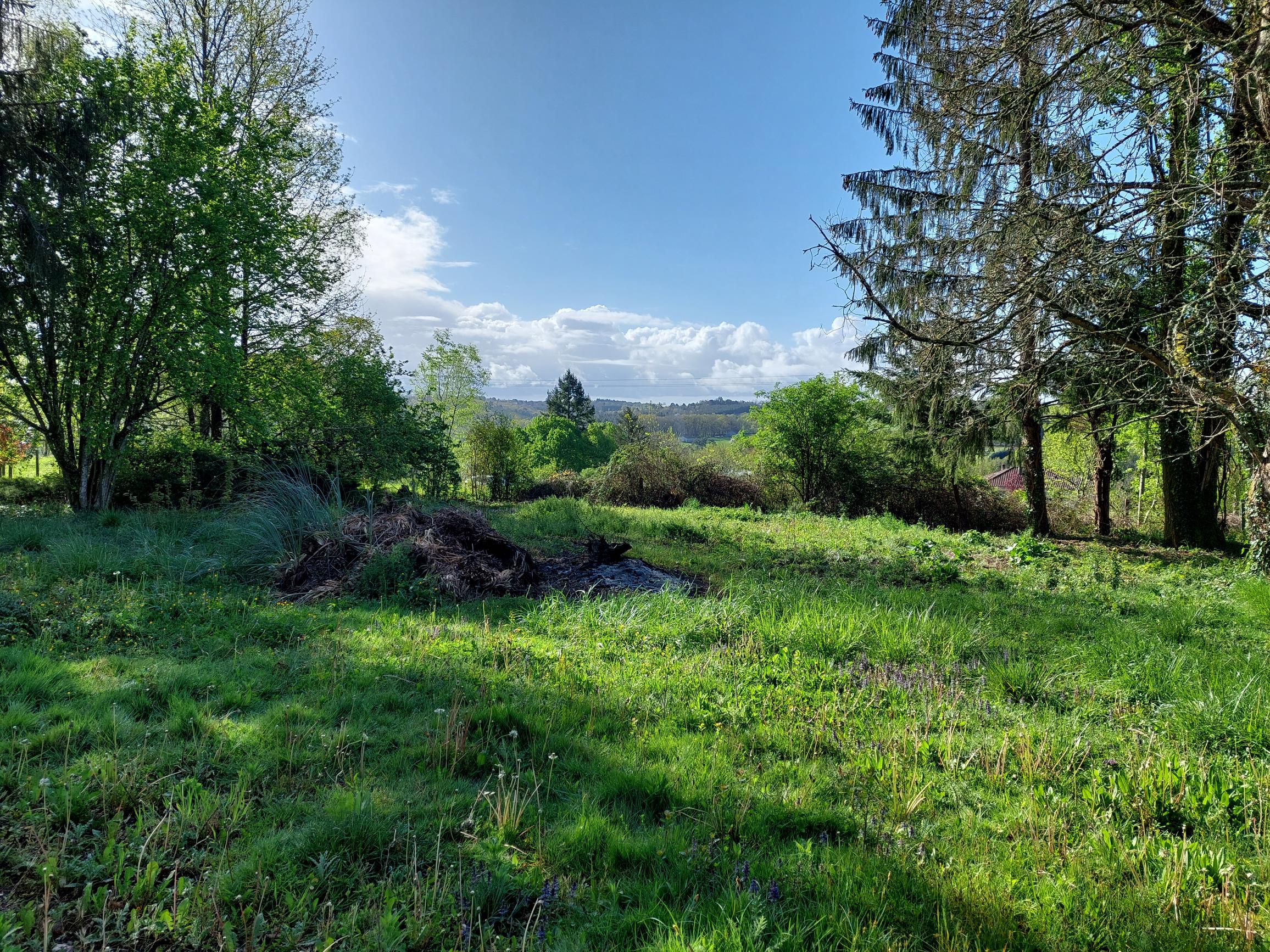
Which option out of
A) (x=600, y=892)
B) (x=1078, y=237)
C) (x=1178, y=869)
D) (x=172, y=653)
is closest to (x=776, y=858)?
(x=600, y=892)

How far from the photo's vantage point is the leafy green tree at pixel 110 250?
9.27m

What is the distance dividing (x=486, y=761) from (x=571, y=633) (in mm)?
2085

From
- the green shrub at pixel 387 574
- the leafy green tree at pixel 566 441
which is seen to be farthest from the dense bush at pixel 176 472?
the leafy green tree at pixel 566 441

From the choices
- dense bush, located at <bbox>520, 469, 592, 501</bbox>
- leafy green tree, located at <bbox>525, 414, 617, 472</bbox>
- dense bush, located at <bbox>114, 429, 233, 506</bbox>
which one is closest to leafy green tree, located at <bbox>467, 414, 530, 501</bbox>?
dense bush, located at <bbox>520, 469, 592, 501</bbox>

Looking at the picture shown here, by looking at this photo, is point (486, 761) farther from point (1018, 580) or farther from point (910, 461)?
point (910, 461)

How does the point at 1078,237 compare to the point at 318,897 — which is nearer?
the point at 318,897

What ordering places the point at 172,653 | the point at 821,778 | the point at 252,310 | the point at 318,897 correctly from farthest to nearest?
the point at 252,310 < the point at 172,653 < the point at 821,778 < the point at 318,897

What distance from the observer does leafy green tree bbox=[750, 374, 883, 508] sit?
60.3 feet

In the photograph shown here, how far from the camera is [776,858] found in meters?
2.13

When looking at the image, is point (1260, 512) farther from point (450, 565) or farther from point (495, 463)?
point (495, 463)

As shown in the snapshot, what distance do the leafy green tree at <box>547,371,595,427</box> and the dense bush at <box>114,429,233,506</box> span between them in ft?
196

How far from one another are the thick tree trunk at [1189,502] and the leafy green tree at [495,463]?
17.2 meters

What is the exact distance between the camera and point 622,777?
2.62 m

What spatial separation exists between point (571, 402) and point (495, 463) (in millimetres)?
54478
